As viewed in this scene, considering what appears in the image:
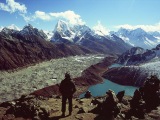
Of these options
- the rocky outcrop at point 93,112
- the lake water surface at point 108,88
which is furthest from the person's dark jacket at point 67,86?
the lake water surface at point 108,88

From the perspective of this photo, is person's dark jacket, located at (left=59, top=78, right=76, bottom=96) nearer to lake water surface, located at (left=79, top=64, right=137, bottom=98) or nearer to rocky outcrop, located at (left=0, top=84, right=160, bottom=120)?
rocky outcrop, located at (left=0, top=84, right=160, bottom=120)

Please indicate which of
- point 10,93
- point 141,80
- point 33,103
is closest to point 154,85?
point 33,103

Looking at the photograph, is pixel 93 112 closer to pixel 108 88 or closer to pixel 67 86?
pixel 67 86

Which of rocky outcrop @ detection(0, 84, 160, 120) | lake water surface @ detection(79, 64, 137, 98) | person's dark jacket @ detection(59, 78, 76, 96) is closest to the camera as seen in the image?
rocky outcrop @ detection(0, 84, 160, 120)

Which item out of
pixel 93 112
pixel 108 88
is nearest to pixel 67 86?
pixel 93 112

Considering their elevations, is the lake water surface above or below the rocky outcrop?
below

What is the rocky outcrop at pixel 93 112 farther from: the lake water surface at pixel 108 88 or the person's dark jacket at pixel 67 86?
the lake water surface at pixel 108 88

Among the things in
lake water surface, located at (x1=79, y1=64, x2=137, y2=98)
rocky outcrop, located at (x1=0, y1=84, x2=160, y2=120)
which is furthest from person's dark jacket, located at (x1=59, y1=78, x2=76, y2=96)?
lake water surface, located at (x1=79, y1=64, x2=137, y2=98)

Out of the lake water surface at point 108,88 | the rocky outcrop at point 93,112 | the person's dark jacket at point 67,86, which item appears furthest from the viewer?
the lake water surface at point 108,88

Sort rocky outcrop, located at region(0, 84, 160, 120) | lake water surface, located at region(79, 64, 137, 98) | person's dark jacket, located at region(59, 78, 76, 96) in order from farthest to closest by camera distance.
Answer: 1. lake water surface, located at region(79, 64, 137, 98)
2. person's dark jacket, located at region(59, 78, 76, 96)
3. rocky outcrop, located at region(0, 84, 160, 120)

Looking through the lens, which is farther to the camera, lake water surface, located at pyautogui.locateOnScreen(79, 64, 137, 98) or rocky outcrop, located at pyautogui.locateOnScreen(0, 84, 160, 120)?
lake water surface, located at pyautogui.locateOnScreen(79, 64, 137, 98)

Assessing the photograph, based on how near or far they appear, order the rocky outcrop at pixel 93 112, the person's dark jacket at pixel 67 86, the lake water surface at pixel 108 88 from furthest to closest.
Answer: the lake water surface at pixel 108 88 < the person's dark jacket at pixel 67 86 < the rocky outcrop at pixel 93 112

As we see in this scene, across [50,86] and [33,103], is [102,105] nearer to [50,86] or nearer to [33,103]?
[33,103]
